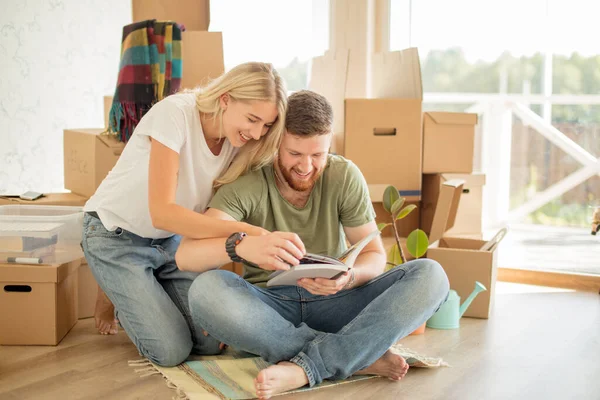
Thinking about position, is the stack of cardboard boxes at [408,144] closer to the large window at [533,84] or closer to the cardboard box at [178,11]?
the large window at [533,84]

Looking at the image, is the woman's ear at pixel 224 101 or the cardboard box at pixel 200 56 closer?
the woman's ear at pixel 224 101

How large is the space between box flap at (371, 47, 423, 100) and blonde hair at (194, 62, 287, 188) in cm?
132

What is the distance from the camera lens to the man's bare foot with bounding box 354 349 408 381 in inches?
74.3

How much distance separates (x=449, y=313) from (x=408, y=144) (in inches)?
34.5

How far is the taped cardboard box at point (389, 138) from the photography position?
3.00 metres

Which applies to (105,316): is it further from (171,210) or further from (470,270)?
(470,270)

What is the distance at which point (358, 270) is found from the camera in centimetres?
193

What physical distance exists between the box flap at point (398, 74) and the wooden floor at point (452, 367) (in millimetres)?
1070

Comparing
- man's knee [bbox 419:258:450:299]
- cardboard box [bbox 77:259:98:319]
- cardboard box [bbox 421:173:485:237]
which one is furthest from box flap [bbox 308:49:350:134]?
man's knee [bbox 419:258:450:299]

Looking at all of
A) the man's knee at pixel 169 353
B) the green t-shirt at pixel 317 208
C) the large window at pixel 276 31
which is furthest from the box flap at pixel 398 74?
the man's knee at pixel 169 353

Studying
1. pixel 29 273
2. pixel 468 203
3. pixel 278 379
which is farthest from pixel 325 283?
pixel 468 203

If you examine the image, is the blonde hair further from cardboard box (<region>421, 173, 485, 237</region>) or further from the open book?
cardboard box (<region>421, 173, 485, 237</region>)

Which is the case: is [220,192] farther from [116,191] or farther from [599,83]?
[599,83]

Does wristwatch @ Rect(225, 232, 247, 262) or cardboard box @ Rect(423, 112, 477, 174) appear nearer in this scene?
wristwatch @ Rect(225, 232, 247, 262)
